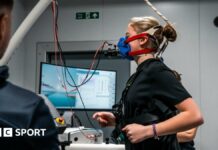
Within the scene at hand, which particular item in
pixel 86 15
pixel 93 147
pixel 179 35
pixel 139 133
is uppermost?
pixel 86 15

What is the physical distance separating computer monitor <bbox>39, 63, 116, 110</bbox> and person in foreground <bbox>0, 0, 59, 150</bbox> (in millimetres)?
2214

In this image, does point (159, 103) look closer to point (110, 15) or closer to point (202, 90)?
point (202, 90)

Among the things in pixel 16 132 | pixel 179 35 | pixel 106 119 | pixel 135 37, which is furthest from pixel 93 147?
pixel 179 35

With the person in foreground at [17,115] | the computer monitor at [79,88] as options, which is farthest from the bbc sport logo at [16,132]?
the computer monitor at [79,88]

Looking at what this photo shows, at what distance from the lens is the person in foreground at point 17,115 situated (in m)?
0.68

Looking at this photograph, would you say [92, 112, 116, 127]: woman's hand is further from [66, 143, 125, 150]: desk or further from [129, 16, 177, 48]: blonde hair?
[66, 143, 125, 150]: desk

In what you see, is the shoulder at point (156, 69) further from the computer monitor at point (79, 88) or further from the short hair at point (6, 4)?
the computer monitor at point (79, 88)

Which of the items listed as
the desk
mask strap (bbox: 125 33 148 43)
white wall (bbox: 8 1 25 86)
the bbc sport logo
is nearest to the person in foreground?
the bbc sport logo

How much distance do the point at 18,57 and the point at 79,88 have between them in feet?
2.91

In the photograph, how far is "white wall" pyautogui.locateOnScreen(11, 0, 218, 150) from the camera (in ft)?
11.7

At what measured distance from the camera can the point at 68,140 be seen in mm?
2246

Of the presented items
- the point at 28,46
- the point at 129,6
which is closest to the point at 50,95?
the point at 28,46

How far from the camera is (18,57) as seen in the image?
377cm

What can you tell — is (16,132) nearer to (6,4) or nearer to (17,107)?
(17,107)
